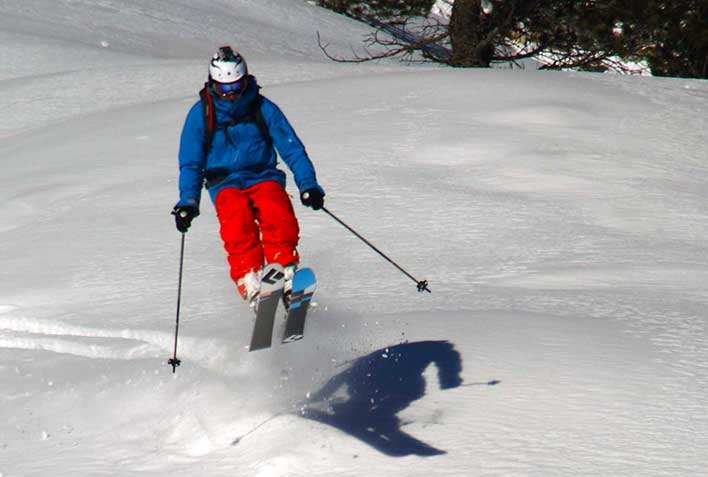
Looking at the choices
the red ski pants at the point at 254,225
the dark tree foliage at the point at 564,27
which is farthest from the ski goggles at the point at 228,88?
the dark tree foliage at the point at 564,27

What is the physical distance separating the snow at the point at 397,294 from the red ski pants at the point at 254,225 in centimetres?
43

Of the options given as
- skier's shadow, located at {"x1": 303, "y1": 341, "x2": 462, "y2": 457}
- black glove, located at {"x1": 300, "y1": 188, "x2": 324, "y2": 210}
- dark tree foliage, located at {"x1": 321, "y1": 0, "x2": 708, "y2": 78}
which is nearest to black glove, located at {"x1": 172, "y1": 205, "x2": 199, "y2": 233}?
black glove, located at {"x1": 300, "y1": 188, "x2": 324, "y2": 210}

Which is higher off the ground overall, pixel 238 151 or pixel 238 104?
pixel 238 104

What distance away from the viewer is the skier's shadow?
359cm

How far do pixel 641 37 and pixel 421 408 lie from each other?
562 inches

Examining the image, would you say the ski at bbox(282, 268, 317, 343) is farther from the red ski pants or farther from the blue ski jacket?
the blue ski jacket

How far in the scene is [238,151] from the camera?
5043 mm

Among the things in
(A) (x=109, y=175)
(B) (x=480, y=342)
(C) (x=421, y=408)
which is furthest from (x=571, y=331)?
(A) (x=109, y=175)

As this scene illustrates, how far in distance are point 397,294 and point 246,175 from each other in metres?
1.23

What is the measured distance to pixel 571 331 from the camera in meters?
4.58

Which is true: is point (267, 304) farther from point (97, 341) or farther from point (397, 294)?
point (397, 294)

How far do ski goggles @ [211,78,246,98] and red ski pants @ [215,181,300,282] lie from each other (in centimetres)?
55

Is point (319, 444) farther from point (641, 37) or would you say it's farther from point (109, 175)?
point (641, 37)

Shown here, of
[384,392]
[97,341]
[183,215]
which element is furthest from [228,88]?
[384,392]
